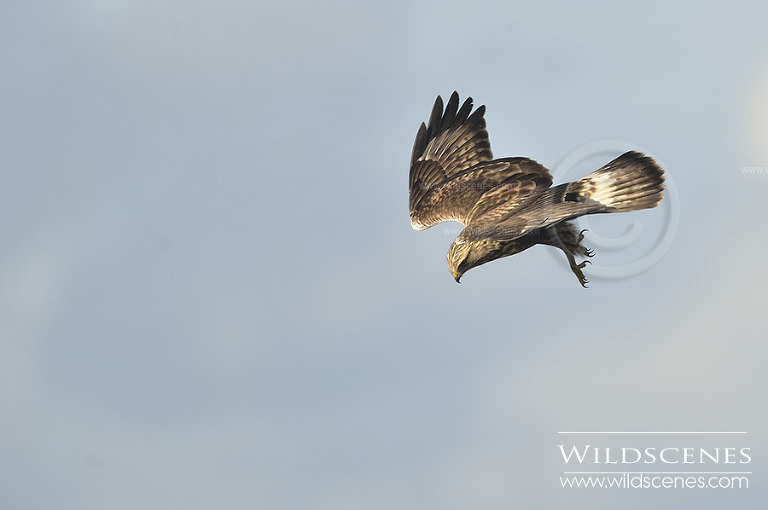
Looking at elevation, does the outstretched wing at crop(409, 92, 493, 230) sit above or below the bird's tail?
above

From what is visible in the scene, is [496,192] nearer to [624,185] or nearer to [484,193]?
[484,193]

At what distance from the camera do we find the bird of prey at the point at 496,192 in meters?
22.7

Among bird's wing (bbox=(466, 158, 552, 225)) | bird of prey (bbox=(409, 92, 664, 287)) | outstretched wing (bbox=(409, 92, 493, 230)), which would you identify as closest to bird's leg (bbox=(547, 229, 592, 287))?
bird of prey (bbox=(409, 92, 664, 287))

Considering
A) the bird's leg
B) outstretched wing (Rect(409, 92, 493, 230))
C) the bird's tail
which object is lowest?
the bird's leg

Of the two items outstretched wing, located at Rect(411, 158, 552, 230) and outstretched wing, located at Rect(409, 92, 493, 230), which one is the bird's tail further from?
outstretched wing, located at Rect(409, 92, 493, 230)

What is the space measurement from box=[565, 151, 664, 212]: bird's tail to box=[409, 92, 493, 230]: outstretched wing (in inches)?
221

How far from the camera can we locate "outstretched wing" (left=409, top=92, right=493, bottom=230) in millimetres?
28734

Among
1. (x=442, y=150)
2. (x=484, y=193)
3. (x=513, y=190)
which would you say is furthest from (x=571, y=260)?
(x=442, y=150)

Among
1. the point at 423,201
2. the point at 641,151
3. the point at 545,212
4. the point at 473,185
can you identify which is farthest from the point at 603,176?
the point at 423,201

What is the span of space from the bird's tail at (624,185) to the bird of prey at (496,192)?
0.08 feet

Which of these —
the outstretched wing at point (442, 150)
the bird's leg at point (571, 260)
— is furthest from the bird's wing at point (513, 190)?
the outstretched wing at point (442, 150)

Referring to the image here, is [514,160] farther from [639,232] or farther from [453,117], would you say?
[639,232]

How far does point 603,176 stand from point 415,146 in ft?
26.8

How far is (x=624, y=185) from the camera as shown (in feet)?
75.9
